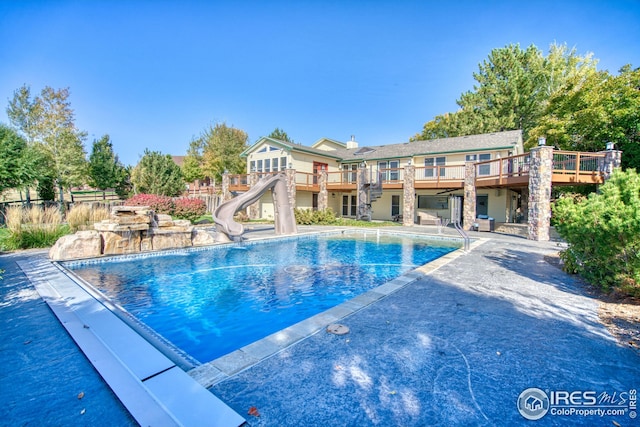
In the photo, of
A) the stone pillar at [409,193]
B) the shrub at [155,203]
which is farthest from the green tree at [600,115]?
the shrub at [155,203]

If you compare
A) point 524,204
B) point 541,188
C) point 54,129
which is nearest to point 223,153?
point 54,129

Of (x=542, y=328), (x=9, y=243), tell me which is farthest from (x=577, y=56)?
(x=9, y=243)

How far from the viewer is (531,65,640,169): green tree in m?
15.6

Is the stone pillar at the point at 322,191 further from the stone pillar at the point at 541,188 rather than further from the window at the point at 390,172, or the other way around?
the stone pillar at the point at 541,188

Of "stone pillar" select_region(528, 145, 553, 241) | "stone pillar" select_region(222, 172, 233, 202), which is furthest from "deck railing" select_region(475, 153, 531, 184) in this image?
"stone pillar" select_region(222, 172, 233, 202)

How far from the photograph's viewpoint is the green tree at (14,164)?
12.8 meters

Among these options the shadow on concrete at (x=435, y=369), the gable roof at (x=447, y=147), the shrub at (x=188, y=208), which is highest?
the gable roof at (x=447, y=147)

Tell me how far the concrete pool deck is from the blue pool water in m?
1.42

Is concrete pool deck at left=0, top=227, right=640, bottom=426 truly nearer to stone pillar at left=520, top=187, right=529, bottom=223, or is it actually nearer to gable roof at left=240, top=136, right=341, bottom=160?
stone pillar at left=520, top=187, right=529, bottom=223

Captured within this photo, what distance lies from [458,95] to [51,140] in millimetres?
37868

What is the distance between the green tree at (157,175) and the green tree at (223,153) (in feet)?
31.5

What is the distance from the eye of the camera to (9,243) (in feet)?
31.1

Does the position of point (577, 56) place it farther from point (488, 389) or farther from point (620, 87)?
point (488, 389)

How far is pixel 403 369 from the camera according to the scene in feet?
9.67
